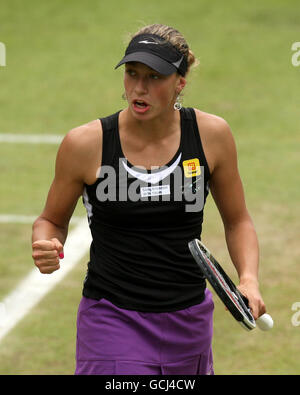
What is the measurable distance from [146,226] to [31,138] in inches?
299

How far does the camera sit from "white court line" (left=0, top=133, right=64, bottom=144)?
11812 millimetres

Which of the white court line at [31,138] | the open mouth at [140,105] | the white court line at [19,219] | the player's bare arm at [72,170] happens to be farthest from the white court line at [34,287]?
the open mouth at [140,105]

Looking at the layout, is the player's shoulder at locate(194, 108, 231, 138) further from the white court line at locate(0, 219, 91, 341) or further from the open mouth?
the white court line at locate(0, 219, 91, 341)

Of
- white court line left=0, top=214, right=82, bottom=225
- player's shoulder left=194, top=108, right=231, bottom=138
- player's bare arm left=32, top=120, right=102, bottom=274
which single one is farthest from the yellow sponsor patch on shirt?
white court line left=0, top=214, right=82, bottom=225

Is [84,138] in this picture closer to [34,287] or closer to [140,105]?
[140,105]

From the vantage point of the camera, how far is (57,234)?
190 inches

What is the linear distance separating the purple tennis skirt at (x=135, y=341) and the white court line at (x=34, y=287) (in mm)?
2688

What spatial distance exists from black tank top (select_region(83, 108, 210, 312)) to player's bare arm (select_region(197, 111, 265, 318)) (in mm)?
104

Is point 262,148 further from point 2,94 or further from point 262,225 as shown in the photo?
point 2,94

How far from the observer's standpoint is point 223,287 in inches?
164

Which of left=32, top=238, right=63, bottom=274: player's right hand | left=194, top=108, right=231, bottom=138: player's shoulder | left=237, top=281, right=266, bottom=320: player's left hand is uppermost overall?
left=194, top=108, right=231, bottom=138: player's shoulder

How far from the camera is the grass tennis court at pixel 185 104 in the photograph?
7.18m

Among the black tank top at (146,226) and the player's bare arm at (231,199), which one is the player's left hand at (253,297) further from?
the black tank top at (146,226)

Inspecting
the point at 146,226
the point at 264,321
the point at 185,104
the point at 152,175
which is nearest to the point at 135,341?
the point at 146,226
